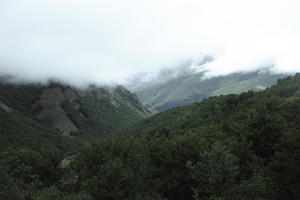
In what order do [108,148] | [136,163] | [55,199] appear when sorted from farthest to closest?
[108,148] → [136,163] → [55,199]

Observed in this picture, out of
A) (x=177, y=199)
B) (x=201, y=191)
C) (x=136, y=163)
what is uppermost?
(x=136, y=163)

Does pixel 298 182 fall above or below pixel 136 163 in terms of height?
below

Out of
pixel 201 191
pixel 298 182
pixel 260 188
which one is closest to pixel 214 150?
pixel 201 191

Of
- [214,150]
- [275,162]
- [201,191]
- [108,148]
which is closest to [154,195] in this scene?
[201,191]

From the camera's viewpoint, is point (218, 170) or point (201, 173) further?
point (201, 173)

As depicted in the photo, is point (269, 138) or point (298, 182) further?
point (269, 138)

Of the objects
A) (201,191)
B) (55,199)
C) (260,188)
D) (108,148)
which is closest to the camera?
(260,188)

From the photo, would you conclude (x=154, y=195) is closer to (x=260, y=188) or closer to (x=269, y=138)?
(x=260, y=188)

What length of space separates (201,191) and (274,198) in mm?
12807

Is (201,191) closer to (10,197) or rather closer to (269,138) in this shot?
(269,138)

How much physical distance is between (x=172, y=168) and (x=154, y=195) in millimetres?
17591

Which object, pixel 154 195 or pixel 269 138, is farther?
pixel 269 138

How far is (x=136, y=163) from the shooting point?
6431 cm

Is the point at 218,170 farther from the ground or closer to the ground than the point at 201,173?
farther from the ground
